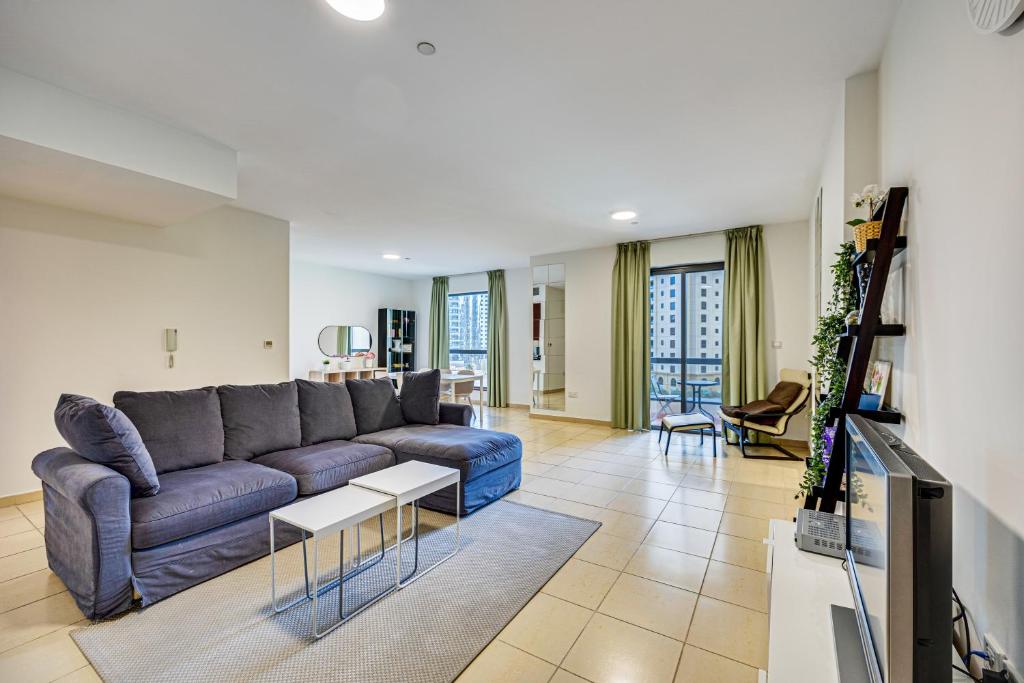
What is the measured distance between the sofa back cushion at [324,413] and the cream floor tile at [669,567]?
2.36m

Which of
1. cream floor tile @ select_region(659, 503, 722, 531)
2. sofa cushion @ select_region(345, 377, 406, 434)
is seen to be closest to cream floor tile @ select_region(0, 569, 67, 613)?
sofa cushion @ select_region(345, 377, 406, 434)

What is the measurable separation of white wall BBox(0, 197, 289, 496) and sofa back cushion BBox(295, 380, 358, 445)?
1487 millimetres

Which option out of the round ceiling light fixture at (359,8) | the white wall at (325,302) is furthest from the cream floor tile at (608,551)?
the white wall at (325,302)

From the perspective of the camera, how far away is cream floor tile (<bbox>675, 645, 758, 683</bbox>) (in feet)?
5.30

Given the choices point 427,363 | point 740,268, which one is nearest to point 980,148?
point 740,268

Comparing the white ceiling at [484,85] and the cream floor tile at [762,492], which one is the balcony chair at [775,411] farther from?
the white ceiling at [484,85]

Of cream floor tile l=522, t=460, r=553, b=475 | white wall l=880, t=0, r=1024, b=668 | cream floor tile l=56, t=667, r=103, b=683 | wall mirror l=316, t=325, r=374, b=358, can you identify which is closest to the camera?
white wall l=880, t=0, r=1024, b=668

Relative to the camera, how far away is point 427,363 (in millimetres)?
9227

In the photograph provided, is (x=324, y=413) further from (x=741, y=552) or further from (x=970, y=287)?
(x=970, y=287)

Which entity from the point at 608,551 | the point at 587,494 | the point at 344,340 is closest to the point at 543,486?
the point at 587,494

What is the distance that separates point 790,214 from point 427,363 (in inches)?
268

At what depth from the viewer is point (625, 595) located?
2156 mm

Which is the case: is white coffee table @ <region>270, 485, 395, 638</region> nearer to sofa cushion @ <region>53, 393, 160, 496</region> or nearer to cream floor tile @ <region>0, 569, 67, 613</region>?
sofa cushion @ <region>53, 393, 160, 496</region>

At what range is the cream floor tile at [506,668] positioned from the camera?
1.62m
